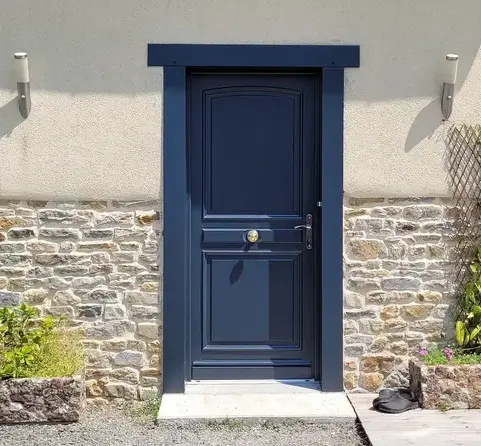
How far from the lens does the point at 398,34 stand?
5328mm

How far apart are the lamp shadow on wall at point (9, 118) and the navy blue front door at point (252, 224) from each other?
1.26m

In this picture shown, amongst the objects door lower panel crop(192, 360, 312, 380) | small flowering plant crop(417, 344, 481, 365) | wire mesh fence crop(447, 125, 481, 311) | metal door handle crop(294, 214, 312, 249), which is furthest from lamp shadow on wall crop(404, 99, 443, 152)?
door lower panel crop(192, 360, 312, 380)

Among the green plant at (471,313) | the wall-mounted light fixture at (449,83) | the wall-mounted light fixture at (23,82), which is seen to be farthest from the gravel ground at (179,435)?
the wall-mounted light fixture at (449,83)

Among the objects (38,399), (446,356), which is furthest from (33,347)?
(446,356)

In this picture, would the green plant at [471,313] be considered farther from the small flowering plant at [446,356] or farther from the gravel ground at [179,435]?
the gravel ground at [179,435]

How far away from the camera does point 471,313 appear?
17.4ft

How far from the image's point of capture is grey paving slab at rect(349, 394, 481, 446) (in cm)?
450

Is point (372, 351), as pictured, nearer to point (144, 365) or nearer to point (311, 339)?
point (311, 339)

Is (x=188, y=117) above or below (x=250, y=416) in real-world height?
above

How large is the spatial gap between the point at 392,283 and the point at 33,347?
2.62 metres

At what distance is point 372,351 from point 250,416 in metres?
1.11

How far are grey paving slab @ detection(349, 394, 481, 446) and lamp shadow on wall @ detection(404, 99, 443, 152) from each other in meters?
1.90

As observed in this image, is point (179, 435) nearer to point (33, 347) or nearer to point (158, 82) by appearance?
point (33, 347)

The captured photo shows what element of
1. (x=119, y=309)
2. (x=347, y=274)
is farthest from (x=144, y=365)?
(x=347, y=274)
